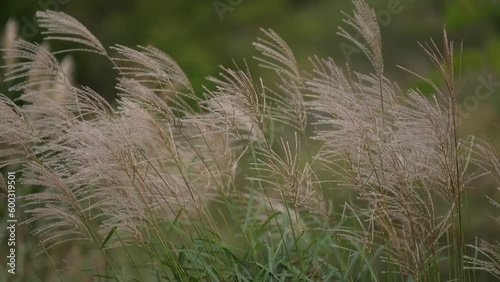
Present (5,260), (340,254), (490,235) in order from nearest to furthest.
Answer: (340,254) < (490,235) < (5,260)

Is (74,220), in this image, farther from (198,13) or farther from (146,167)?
(198,13)

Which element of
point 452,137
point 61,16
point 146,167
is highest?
point 61,16

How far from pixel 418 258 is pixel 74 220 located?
1.57 m

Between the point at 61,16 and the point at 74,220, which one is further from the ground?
the point at 61,16

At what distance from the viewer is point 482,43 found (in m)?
14.9

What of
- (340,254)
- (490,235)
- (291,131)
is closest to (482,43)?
(291,131)

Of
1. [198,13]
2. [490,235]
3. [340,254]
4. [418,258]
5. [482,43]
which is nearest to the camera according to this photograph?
[418,258]

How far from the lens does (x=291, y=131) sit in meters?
12.1

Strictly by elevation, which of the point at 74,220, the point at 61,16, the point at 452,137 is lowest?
the point at 74,220

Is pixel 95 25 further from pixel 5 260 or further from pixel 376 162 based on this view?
pixel 376 162

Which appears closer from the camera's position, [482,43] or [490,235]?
[490,235]

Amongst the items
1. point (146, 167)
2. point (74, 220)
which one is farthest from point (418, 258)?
point (74, 220)

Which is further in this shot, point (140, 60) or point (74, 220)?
point (74, 220)

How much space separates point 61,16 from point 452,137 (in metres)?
1.82
